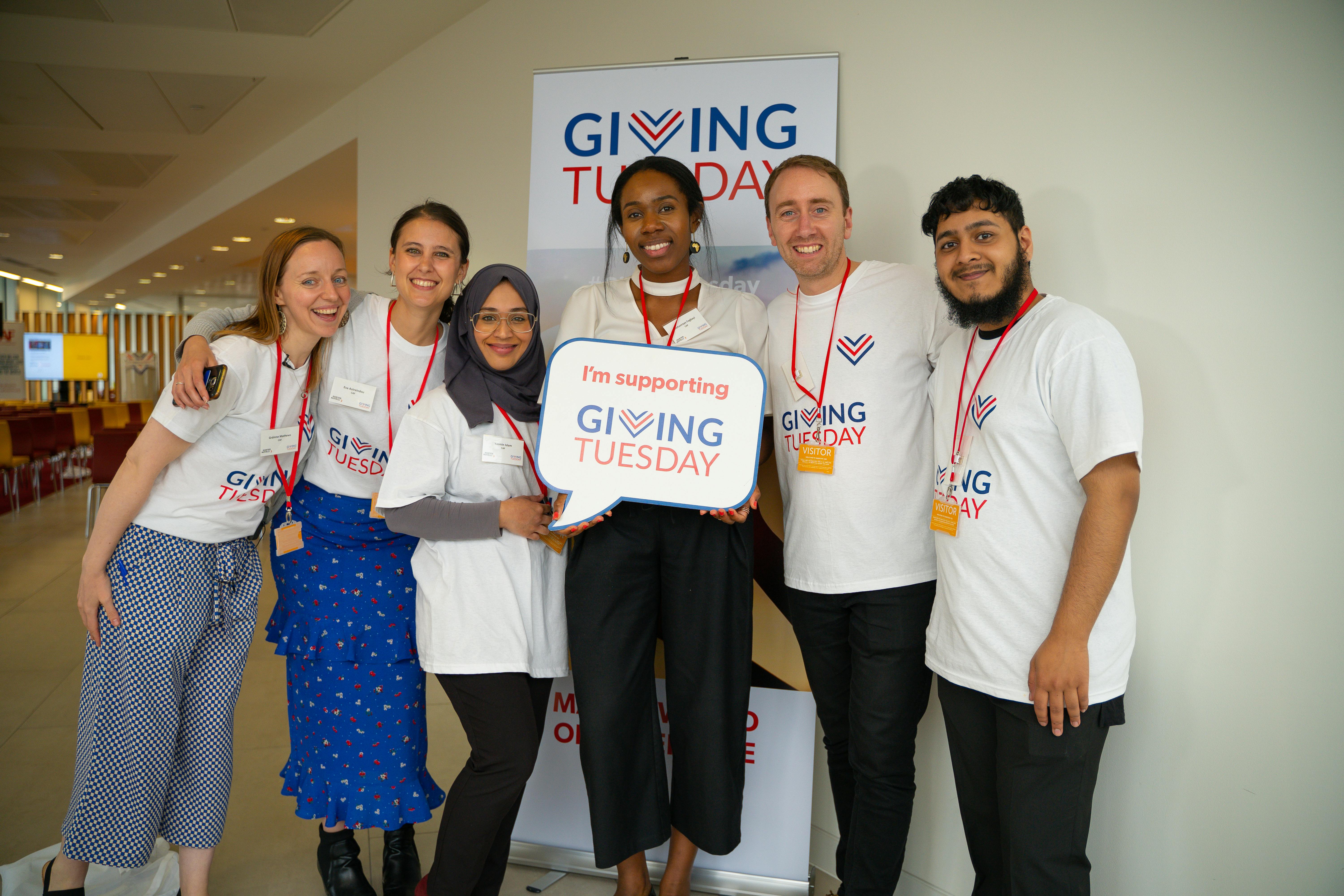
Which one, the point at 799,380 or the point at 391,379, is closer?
the point at 799,380

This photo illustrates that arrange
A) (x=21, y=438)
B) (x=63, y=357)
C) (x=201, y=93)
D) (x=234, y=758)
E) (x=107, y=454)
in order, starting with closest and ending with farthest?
(x=234, y=758), (x=201, y=93), (x=107, y=454), (x=21, y=438), (x=63, y=357)

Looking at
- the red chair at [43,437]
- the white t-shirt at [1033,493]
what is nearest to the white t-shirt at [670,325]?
the white t-shirt at [1033,493]

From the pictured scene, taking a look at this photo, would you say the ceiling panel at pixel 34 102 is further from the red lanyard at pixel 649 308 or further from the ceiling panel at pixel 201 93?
the red lanyard at pixel 649 308

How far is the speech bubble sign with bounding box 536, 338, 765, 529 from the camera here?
1.79 m

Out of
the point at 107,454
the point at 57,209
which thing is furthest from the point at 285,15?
the point at 57,209

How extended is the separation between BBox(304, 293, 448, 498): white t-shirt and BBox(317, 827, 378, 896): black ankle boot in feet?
3.28

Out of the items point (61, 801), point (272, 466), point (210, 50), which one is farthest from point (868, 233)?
point (210, 50)

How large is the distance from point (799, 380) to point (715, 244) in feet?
2.49

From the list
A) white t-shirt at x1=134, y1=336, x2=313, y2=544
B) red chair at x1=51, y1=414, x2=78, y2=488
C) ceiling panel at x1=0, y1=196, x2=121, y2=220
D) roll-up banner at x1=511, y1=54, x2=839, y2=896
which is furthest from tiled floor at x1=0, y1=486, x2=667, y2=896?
ceiling panel at x1=0, y1=196, x2=121, y2=220

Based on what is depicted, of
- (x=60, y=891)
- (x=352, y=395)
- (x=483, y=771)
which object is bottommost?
(x=60, y=891)

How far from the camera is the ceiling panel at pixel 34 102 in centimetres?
474

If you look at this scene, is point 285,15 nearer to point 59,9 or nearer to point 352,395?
point 59,9

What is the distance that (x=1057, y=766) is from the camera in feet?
5.07

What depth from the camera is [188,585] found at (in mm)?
1899
